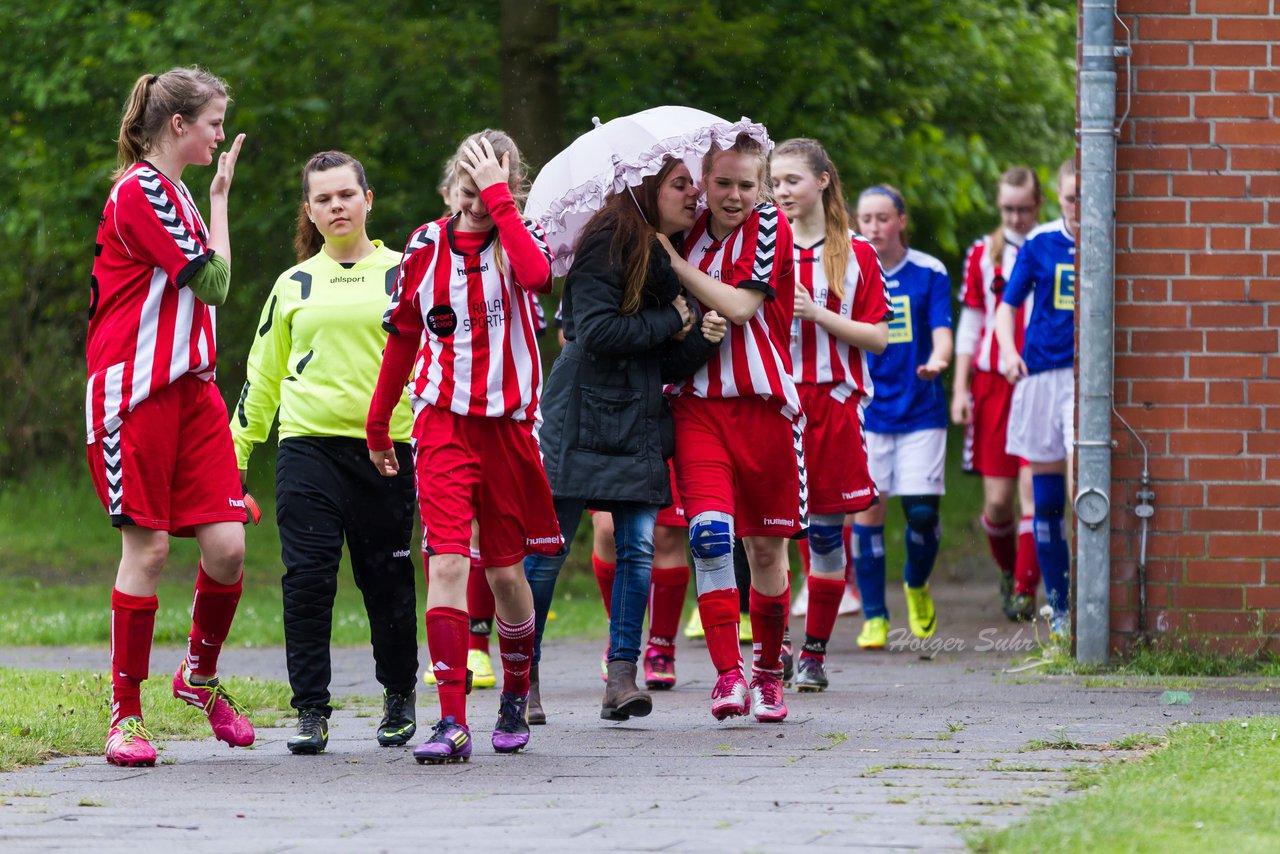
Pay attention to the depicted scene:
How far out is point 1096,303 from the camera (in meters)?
7.94

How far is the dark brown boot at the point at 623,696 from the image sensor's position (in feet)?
21.9

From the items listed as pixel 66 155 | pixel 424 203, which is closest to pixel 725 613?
pixel 424 203

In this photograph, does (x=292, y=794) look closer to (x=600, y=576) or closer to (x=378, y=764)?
(x=378, y=764)

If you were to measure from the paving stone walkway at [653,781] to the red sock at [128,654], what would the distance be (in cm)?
20

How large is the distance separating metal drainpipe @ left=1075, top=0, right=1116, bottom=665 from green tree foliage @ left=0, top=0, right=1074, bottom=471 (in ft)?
23.7

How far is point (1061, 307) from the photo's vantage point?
10047 mm

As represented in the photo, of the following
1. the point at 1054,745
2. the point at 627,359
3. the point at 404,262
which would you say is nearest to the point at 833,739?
the point at 1054,745

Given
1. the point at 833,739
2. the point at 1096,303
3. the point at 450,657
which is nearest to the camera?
the point at 450,657

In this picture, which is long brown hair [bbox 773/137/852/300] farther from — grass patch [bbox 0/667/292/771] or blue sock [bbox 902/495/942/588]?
grass patch [bbox 0/667/292/771]

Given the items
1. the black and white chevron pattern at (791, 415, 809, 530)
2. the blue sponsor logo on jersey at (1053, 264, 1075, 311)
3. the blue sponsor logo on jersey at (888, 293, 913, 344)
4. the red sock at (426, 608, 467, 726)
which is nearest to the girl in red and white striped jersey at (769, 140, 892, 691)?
the black and white chevron pattern at (791, 415, 809, 530)

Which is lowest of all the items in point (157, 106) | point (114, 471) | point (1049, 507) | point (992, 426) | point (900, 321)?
point (1049, 507)

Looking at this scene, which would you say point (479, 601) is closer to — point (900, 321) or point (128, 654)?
point (128, 654)

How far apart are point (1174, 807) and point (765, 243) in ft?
9.04

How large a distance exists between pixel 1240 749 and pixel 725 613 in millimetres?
1808
